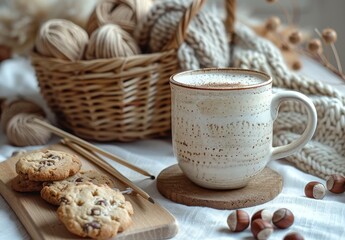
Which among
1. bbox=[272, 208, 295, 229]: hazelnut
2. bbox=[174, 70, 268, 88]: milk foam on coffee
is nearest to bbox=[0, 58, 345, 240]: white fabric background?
bbox=[272, 208, 295, 229]: hazelnut

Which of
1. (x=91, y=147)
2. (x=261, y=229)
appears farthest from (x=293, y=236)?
(x=91, y=147)

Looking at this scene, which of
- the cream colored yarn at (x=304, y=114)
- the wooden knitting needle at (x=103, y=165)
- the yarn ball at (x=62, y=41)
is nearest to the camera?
the wooden knitting needle at (x=103, y=165)

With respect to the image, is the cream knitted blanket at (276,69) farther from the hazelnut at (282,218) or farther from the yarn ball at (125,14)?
the hazelnut at (282,218)

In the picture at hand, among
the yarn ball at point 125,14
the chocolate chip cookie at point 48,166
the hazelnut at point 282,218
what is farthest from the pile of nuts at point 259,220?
the yarn ball at point 125,14

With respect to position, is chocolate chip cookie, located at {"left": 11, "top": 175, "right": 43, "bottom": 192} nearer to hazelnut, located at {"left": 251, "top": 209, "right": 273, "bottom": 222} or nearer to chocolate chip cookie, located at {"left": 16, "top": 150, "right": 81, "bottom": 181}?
chocolate chip cookie, located at {"left": 16, "top": 150, "right": 81, "bottom": 181}

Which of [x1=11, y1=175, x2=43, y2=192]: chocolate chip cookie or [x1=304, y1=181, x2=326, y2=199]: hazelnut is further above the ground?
[x1=11, y1=175, x2=43, y2=192]: chocolate chip cookie
